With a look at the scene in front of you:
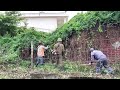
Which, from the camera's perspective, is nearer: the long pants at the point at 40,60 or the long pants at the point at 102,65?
the long pants at the point at 102,65

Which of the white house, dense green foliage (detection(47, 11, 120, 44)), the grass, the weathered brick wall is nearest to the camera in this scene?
the grass

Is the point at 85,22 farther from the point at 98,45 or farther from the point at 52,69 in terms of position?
the point at 52,69

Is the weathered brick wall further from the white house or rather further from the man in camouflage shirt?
the white house

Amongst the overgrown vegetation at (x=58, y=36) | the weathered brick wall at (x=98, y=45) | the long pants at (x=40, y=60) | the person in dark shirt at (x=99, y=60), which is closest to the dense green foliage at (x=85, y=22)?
the overgrown vegetation at (x=58, y=36)

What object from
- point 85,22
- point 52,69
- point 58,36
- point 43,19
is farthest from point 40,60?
point 43,19

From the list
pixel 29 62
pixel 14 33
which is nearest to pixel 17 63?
pixel 29 62

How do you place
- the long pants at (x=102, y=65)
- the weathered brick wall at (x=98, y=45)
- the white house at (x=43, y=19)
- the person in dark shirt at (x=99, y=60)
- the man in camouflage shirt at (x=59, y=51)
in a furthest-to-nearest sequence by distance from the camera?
the white house at (x=43, y=19) < the weathered brick wall at (x=98, y=45) < the man in camouflage shirt at (x=59, y=51) < the long pants at (x=102, y=65) < the person in dark shirt at (x=99, y=60)

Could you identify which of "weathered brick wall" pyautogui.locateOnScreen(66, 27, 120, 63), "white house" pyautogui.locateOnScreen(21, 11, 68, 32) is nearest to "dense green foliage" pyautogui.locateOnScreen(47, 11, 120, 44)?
"weathered brick wall" pyautogui.locateOnScreen(66, 27, 120, 63)

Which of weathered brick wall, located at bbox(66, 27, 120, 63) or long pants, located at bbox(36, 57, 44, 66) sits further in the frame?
weathered brick wall, located at bbox(66, 27, 120, 63)

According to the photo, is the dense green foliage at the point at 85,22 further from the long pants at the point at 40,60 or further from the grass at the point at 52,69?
the long pants at the point at 40,60

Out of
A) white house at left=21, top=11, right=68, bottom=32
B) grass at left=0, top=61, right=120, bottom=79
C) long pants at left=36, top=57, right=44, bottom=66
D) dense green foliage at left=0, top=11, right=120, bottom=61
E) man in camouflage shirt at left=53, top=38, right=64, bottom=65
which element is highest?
white house at left=21, top=11, right=68, bottom=32
